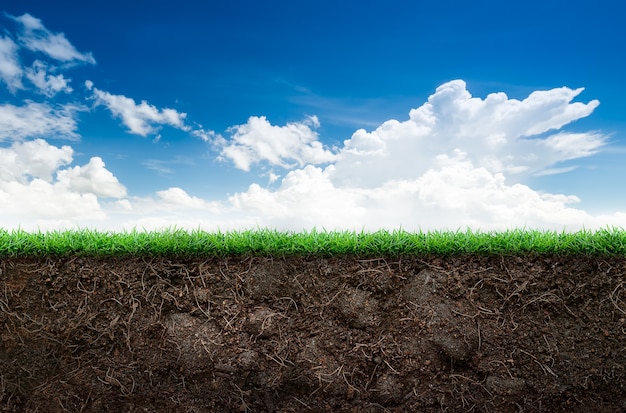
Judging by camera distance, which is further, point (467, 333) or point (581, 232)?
point (581, 232)

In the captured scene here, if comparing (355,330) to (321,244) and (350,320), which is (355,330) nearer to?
(350,320)

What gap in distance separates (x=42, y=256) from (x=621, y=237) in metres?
4.99

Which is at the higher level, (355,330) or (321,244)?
(321,244)

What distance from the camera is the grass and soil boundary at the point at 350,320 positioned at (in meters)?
3.85

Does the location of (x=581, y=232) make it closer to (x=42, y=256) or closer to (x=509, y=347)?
(x=509, y=347)

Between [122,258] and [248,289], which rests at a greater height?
[122,258]

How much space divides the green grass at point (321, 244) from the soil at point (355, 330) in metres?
0.08

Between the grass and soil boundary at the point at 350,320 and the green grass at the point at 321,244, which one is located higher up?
the green grass at the point at 321,244

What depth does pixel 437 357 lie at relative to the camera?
3871mm

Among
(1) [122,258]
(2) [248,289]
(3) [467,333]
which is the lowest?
(3) [467,333]

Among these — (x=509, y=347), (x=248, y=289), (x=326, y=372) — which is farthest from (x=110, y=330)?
(x=509, y=347)

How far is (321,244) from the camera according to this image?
3.85 meters

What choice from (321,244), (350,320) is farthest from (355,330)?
(321,244)

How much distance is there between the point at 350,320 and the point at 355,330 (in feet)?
0.32
